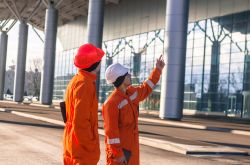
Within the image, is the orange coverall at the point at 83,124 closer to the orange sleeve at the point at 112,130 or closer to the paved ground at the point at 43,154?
the orange sleeve at the point at 112,130

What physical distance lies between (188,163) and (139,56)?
4769 cm

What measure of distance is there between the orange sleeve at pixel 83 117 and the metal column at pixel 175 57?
27090mm

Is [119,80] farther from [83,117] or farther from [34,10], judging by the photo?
[34,10]

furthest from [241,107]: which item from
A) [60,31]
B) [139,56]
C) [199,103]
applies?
[60,31]

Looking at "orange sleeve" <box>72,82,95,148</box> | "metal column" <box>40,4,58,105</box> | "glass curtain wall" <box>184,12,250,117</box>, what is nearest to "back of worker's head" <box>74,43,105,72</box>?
"orange sleeve" <box>72,82,95,148</box>

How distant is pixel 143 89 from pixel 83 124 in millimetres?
1334

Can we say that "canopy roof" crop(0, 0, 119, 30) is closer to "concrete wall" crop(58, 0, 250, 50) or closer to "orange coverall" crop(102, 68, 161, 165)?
"concrete wall" crop(58, 0, 250, 50)

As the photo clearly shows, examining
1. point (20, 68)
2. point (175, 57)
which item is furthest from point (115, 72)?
point (20, 68)

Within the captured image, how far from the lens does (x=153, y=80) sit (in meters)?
5.31

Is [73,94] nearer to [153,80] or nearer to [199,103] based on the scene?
[153,80]

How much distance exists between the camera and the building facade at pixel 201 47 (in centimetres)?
4156

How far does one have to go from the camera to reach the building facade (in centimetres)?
4156

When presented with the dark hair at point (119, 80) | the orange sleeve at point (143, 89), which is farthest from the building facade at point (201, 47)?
the dark hair at point (119, 80)

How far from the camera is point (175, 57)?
102 ft
